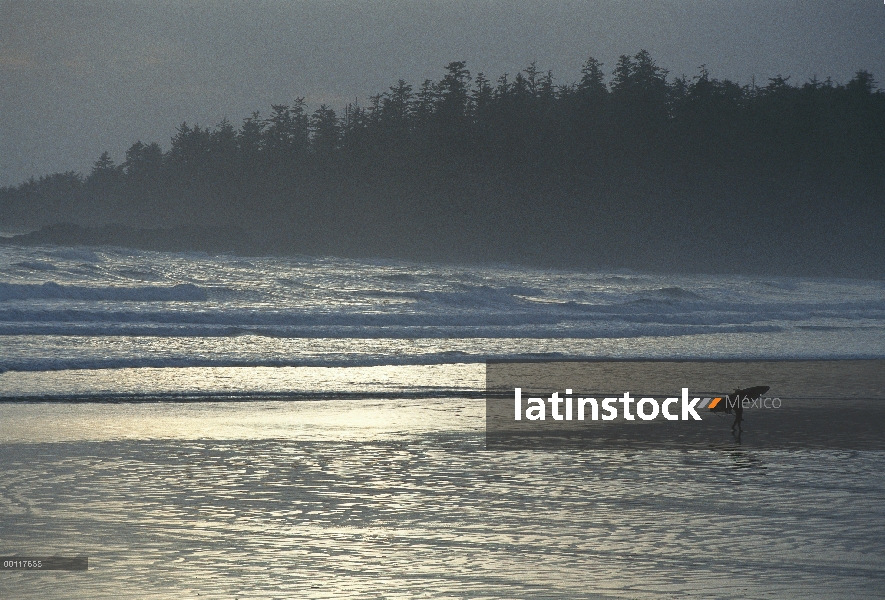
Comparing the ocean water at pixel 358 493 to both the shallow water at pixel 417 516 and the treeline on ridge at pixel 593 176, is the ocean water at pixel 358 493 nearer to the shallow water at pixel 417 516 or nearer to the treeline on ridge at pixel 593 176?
the shallow water at pixel 417 516

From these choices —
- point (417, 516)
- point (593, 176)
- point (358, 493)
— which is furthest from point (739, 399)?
point (593, 176)

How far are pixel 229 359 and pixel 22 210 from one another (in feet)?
618

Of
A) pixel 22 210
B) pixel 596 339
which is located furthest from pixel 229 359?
pixel 22 210

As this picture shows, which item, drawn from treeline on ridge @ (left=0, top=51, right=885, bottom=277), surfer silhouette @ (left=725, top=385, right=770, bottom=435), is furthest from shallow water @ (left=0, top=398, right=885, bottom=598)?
treeline on ridge @ (left=0, top=51, right=885, bottom=277)

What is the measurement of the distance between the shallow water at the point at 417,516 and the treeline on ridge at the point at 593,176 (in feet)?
289

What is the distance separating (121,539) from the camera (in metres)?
6.43

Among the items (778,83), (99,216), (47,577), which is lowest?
(47,577)

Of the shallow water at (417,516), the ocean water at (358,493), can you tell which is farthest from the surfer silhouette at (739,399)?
the shallow water at (417,516)

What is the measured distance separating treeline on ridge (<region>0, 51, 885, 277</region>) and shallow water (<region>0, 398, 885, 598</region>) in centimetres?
8798

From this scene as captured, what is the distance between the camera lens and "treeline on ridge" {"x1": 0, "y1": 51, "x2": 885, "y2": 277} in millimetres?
105125

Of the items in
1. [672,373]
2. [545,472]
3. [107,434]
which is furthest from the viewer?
[672,373]

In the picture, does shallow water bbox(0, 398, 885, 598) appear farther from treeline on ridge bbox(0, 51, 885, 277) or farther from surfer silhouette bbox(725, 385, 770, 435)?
treeline on ridge bbox(0, 51, 885, 277)

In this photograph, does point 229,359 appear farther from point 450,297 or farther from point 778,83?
point 778,83

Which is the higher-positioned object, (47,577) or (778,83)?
(778,83)
